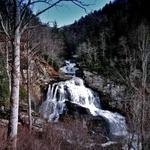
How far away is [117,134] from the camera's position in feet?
91.4

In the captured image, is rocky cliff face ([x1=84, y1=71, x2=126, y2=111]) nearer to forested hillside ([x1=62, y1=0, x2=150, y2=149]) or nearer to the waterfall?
the waterfall

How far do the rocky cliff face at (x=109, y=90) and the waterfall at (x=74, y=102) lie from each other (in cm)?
130

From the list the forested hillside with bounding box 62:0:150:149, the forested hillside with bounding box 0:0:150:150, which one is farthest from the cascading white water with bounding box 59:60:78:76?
the forested hillside with bounding box 62:0:150:149

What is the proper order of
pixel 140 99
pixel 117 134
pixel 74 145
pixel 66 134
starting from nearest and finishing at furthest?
1. pixel 74 145
2. pixel 66 134
3. pixel 140 99
4. pixel 117 134

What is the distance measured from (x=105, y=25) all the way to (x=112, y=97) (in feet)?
142

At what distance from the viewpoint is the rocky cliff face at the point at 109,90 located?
36.1 meters

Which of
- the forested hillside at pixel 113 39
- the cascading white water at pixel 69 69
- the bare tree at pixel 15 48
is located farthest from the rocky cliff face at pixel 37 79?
the bare tree at pixel 15 48

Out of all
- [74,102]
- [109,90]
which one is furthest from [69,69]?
[74,102]

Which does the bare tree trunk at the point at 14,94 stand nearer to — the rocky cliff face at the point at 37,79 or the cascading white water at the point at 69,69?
the rocky cliff face at the point at 37,79

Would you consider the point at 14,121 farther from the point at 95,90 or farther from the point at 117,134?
the point at 95,90

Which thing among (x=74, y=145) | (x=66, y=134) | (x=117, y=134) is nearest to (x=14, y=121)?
(x=74, y=145)

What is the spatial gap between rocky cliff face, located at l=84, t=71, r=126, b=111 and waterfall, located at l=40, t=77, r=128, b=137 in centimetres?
130

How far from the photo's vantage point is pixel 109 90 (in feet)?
135

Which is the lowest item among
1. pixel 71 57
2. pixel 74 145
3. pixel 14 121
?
pixel 74 145
